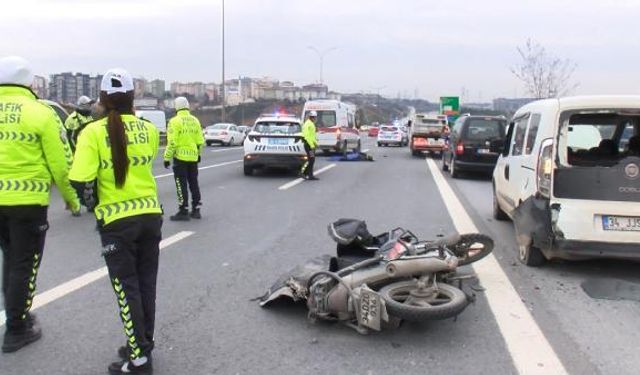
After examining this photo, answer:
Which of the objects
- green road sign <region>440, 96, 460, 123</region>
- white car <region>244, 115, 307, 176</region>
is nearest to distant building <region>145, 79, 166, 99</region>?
green road sign <region>440, 96, 460, 123</region>

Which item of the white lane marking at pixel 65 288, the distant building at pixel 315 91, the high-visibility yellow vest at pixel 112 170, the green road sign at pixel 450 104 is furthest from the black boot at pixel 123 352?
the distant building at pixel 315 91

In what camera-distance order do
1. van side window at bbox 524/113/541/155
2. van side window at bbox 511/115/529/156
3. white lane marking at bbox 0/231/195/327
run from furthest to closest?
van side window at bbox 511/115/529/156, van side window at bbox 524/113/541/155, white lane marking at bbox 0/231/195/327

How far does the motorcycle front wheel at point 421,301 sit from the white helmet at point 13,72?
9.28ft

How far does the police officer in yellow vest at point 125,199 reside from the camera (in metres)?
3.70

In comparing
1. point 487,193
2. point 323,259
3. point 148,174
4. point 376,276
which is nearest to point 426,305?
point 376,276

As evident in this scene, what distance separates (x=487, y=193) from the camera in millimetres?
13703

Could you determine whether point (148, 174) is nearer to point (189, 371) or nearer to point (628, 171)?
point (189, 371)

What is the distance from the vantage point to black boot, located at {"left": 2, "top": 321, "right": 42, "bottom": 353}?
4219 millimetres

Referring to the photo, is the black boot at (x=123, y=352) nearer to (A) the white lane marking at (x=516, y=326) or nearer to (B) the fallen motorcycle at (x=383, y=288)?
(B) the fallen motorcycle at (x=383, y=288)

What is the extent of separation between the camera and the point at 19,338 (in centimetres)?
430

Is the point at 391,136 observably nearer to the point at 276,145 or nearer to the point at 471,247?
the point at 276,145

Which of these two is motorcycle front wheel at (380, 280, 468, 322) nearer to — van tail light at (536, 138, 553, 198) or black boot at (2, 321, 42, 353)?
van tail light at (536, 138, 553, 198)

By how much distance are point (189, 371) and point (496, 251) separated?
448 cm

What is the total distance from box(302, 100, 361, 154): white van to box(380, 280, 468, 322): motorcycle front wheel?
21871mm
